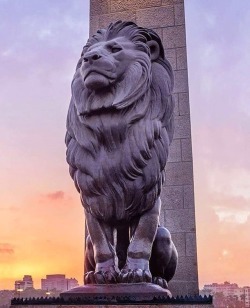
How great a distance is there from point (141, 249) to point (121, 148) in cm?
57

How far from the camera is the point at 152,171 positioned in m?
2.65

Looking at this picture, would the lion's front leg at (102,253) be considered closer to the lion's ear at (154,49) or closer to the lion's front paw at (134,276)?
the lion's front paw at (134,276)

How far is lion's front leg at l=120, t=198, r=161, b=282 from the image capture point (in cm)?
248

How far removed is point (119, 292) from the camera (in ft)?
7.89

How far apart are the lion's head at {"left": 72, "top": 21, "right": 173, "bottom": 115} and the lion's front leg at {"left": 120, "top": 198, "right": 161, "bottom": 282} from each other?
650 millimetres

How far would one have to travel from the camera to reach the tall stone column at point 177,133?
442 centimetres

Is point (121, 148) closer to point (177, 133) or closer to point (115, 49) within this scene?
point (115, 49)

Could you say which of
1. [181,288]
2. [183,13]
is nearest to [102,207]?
[181,288]

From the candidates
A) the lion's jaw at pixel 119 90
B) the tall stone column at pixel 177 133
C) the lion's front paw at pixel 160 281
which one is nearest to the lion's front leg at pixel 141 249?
the lion's front paw at pixel 160 281

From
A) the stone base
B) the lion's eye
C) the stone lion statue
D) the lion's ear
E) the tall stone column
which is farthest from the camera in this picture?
the tall stone column

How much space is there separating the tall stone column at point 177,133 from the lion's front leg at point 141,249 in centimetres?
186

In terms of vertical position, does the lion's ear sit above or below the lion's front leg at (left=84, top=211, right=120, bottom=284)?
above

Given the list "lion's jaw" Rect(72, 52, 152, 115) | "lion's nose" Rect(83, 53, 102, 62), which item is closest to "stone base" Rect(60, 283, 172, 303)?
"lion's jaw" Rect(72, 52, 152, 115)

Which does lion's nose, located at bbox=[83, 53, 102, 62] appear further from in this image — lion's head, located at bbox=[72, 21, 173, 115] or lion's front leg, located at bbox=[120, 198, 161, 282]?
lion's front leg, located at bbox=[120, 198, 161, 282]
